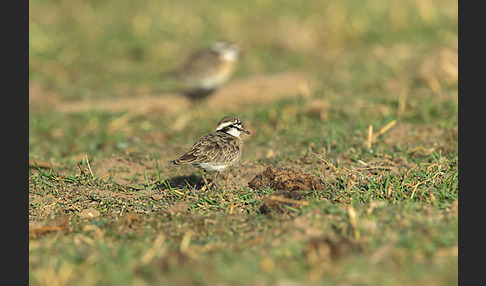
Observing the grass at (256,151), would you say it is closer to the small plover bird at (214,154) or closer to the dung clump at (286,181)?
the dung clump at (286,181)

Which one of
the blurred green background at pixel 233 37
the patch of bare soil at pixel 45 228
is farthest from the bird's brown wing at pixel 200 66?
the patch of bare soil at pixel 45 228

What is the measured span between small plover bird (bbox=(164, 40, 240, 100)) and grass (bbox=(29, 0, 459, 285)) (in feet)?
2.55

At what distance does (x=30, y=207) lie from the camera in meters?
6.46

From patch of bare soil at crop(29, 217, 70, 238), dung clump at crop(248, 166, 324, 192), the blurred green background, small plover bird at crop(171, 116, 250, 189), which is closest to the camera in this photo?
patch of bare soil at crop(29, 217, 70, 238)

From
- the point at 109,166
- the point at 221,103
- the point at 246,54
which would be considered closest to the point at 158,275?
the point at 109,166

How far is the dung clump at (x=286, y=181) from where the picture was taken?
20.9ft

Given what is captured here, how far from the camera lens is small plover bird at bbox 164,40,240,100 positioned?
12.4 m

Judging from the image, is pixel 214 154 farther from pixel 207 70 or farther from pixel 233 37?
pixel 233 37

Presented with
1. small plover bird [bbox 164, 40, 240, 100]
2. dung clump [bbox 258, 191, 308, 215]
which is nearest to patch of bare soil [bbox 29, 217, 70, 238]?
dung clump [bbox 258, 191, 308, 215]

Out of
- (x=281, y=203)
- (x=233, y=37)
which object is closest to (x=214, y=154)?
(x=281, y=203)

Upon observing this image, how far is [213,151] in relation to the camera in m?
6.82

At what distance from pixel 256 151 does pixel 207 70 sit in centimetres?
439

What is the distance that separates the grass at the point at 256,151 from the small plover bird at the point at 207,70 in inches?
30.6

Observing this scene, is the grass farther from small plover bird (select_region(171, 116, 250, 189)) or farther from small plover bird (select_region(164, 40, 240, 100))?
small plover bird (select_region(164, 40, 240, 100))
